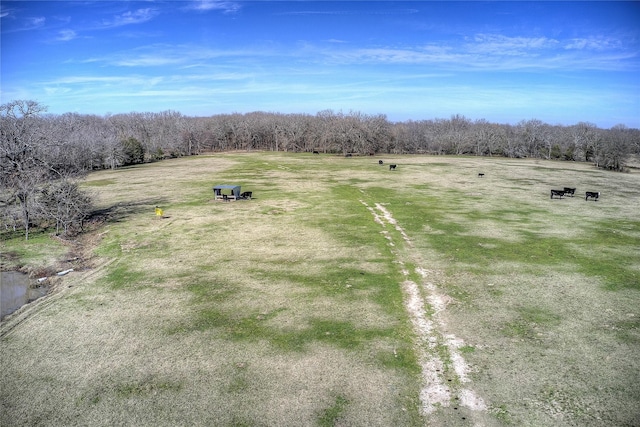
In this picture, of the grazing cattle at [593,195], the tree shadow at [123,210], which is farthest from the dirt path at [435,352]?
the grazing cattle at [593,195]

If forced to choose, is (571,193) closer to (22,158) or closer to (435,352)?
(435,352)

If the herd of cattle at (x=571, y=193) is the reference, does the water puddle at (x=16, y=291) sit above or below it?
below

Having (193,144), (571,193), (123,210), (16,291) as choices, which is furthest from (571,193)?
(193,144)

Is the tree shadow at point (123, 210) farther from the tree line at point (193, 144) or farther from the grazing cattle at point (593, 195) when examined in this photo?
the grazing cattle at point (593, 195)

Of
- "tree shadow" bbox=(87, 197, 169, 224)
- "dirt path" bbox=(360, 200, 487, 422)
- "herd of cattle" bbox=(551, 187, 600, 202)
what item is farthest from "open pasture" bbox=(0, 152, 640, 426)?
"herd of cattle" bbox=(551, 187, 600, 202)

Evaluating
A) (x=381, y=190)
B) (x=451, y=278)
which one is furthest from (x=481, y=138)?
(x=451, y=278)
